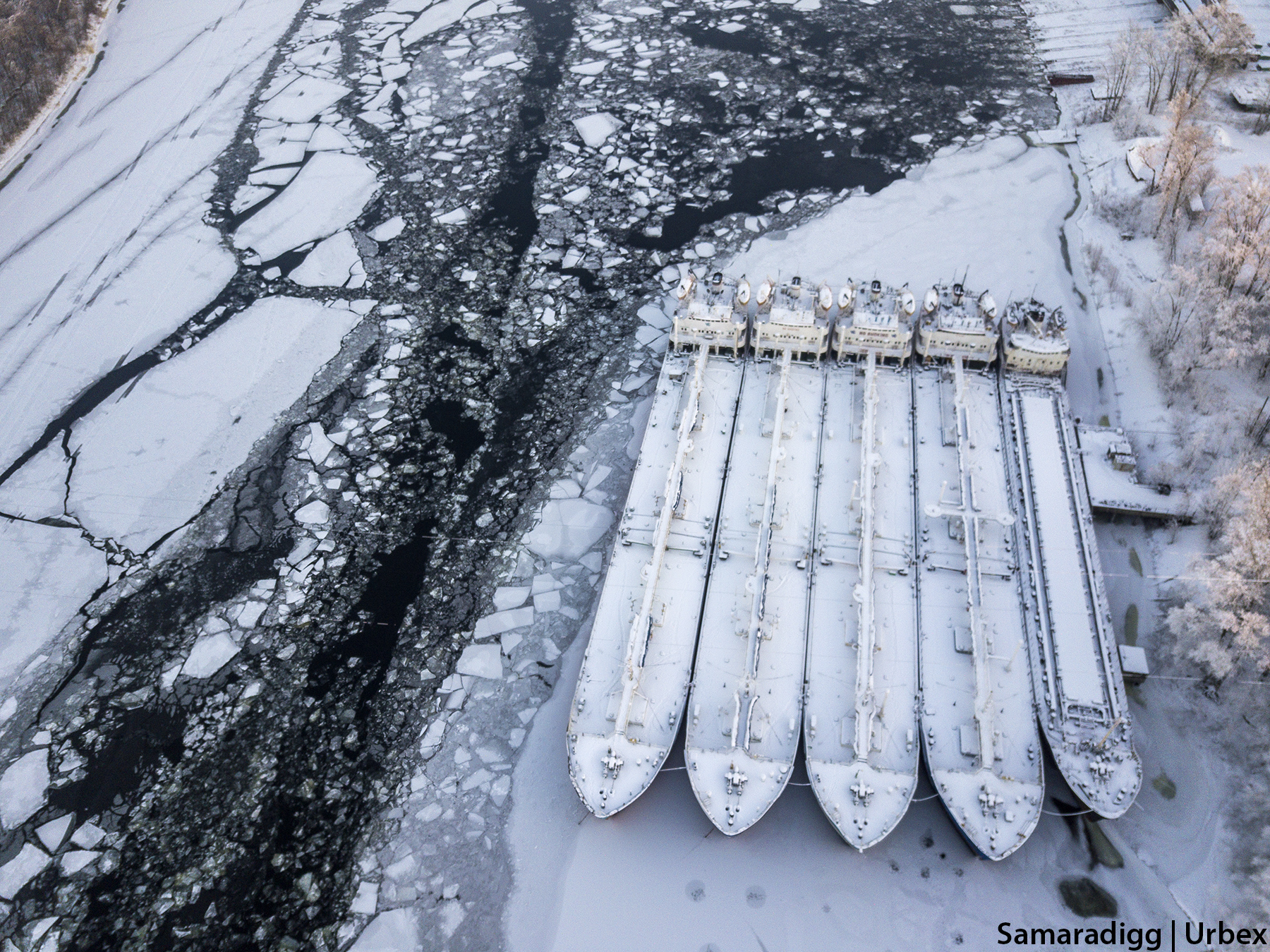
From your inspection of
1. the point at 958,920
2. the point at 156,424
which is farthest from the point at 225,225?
the point at 958,920

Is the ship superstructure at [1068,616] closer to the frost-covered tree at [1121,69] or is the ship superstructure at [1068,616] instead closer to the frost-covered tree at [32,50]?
the frost-covered tree at [1121,69]

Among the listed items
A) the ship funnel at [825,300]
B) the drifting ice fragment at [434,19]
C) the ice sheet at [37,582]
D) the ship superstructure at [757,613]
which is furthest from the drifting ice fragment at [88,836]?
the drifting ice fragment at [434,19]

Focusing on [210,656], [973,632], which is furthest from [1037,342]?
[210,656]

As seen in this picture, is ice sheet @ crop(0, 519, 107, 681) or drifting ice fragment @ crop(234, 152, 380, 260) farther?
drifting ice fragment @ crop(234, 152, 380, 260)

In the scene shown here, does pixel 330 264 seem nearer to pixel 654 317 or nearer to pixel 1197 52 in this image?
pixel 654 317

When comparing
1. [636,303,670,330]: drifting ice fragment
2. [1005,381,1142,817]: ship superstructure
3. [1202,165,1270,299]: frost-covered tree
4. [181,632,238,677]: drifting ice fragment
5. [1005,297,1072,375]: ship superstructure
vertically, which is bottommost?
[1202,165,1270,299]: frost-covered tree

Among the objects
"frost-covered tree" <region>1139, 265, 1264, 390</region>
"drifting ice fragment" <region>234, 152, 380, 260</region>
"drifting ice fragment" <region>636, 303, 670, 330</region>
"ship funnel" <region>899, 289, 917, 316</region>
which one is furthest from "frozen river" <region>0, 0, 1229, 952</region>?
"ship funnel" <region>899, 289, 917, 316</region>

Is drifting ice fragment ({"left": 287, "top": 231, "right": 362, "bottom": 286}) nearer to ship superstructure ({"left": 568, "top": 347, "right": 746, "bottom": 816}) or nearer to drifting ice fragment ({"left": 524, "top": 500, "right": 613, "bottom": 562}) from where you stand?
drifting ice fragment ({"left": 524, "top": 500, "right": 613, "bottom": 562})

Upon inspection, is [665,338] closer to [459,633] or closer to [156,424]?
[459,633]
